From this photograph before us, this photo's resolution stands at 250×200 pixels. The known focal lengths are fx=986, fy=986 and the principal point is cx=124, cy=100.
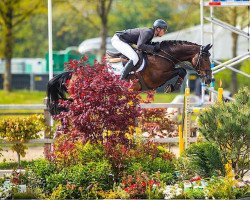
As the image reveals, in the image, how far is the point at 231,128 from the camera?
1362 cm

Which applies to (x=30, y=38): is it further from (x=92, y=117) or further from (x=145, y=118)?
(x=92, y=117)

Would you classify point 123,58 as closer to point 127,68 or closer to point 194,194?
point 127,68

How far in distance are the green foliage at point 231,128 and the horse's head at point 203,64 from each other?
556cm

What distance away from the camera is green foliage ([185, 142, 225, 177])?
1353cm

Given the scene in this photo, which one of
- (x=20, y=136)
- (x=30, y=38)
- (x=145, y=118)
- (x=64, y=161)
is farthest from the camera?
(x=30, y=38)

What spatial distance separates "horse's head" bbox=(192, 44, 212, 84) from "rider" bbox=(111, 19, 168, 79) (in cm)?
81

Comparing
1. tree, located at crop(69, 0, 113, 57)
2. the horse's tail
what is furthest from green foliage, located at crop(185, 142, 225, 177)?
tree, located at crop(69, 0, 113, 57)

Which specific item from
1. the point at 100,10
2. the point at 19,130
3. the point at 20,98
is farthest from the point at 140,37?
the point at 20,98

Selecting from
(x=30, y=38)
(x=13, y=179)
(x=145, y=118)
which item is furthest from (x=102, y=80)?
(x=30, y=38)

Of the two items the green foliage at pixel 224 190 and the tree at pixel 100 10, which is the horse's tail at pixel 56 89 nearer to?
the green foliage at pixel 224 190

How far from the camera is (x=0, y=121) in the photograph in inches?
679

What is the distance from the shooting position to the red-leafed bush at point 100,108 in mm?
13930

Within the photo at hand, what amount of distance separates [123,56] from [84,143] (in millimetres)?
6147

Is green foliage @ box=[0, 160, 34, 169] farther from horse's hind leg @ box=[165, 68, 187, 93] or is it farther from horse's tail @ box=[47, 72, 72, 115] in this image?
horse's hind leg @ box=[165, 68, 187, 93]
